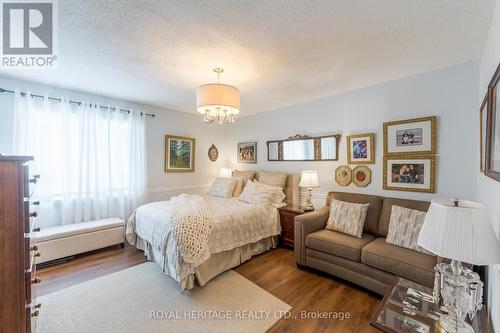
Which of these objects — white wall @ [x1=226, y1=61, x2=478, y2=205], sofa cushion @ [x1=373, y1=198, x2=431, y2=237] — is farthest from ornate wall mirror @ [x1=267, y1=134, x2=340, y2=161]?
sofa cushion @ [x1=373, y1=198, x2=431, y2=237]

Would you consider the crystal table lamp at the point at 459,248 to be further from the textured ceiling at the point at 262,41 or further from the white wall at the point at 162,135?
the white wall at the point at 162,135

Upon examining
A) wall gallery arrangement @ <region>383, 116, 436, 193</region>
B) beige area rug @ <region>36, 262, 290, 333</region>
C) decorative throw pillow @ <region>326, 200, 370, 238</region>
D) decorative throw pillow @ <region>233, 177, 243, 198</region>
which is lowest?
Result: beige area rug @ <region>36, 262, 290, 333</region>

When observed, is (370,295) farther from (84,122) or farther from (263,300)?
(84,122)

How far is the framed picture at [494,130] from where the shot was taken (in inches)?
45.4

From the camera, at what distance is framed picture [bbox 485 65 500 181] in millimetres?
1152

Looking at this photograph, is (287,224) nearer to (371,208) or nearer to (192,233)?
(371,208)

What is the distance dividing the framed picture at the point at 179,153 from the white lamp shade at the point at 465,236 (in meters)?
4.18

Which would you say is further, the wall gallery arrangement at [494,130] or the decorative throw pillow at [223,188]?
the decorative throw pillow at [223,188]

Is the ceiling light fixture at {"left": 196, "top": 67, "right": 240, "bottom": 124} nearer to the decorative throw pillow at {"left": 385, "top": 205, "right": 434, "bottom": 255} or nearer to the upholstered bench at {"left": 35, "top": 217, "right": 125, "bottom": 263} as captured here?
the decorative throw pillow at {"left": 385, "top": 205, "right": 434, "bottom": 255}

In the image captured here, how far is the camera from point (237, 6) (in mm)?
1466

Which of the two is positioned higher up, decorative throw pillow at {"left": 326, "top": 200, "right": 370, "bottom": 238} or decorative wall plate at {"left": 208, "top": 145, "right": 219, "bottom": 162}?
decorative wall plate at {"left": 208, "top": 145, "right": 219, "bottom": 162}

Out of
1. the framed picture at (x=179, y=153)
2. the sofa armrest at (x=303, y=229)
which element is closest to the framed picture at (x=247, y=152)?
the framed picture at (x=179, y=153)

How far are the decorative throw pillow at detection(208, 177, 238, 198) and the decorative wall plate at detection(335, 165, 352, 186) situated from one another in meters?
1.86

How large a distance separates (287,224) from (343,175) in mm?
1167
